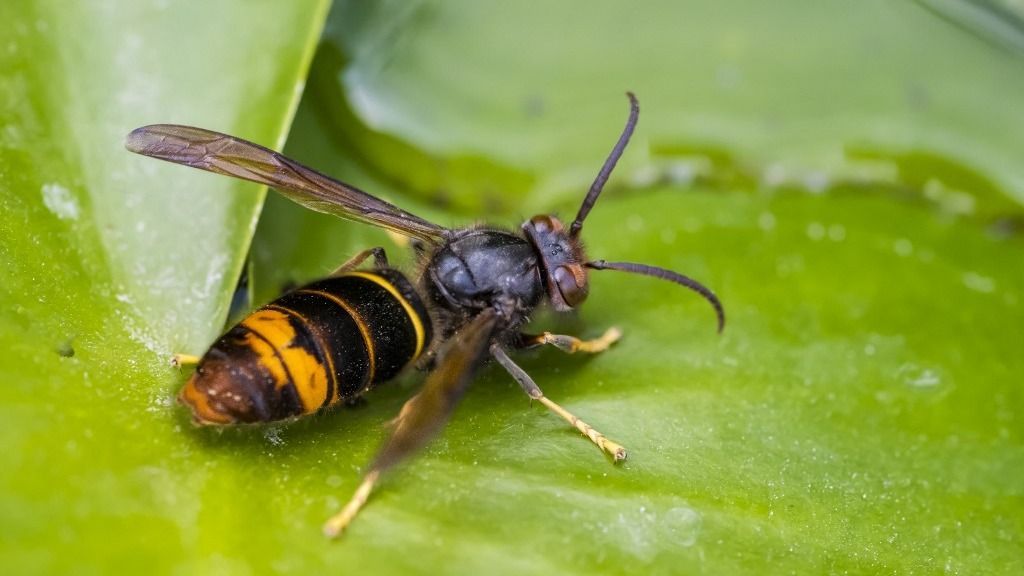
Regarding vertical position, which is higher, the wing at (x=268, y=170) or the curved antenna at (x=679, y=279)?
the curved antenna at (x=679, y=279)

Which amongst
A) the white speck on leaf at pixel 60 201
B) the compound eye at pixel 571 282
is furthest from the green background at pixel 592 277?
the compound eye at pixel 571 282

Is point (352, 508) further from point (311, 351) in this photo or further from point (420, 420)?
point (311, 351)

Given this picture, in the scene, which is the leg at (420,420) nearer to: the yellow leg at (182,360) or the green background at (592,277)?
the green background at (592,277)

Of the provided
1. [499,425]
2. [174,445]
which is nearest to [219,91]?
[174,445]

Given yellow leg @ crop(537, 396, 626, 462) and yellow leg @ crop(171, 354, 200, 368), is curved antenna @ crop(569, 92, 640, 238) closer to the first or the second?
yellow leg @ crop(537, 396, 626, 462)

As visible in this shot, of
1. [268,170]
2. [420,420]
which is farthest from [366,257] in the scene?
[420,420]

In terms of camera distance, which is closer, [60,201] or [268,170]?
[60,201]
